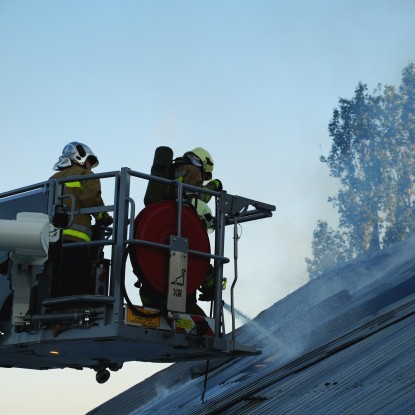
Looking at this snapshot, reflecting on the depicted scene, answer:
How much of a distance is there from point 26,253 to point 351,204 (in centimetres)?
5781

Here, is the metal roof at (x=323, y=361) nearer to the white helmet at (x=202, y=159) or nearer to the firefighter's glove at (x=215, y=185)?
the firefighter's glove at (x=215, y=185)

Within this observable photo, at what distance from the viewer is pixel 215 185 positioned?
31.6 ft

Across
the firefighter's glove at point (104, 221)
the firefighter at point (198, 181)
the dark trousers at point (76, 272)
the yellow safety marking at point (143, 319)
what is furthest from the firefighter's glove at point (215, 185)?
the yellow safety marking at point (143, 319)

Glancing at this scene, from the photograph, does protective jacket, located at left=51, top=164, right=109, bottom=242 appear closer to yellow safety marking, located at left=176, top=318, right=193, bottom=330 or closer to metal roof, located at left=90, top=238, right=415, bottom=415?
yellow safety marking, located at left=176, top=318, right=193, bottom=330

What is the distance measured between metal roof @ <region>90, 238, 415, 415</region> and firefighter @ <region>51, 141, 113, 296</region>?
2.33 m

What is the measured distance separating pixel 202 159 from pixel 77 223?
1.50 metres

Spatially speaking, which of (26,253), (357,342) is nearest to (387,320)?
(357,342)

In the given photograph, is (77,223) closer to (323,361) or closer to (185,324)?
(185,324)

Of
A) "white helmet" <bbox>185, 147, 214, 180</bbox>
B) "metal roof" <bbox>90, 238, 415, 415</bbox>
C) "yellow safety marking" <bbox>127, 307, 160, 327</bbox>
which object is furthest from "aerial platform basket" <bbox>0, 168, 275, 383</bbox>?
"metal roof" <bbox>90, 238, 415, 415</bbox>

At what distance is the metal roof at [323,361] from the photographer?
27.7 feet

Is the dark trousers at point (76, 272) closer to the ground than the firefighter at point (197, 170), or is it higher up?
closer to the ground

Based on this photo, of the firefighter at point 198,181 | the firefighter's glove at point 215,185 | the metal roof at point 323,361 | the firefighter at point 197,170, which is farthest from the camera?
the firefighter's glove at point 215,185

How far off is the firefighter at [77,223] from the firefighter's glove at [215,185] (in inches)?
46.8

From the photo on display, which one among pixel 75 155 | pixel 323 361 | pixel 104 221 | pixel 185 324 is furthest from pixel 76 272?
pixel 323 361
